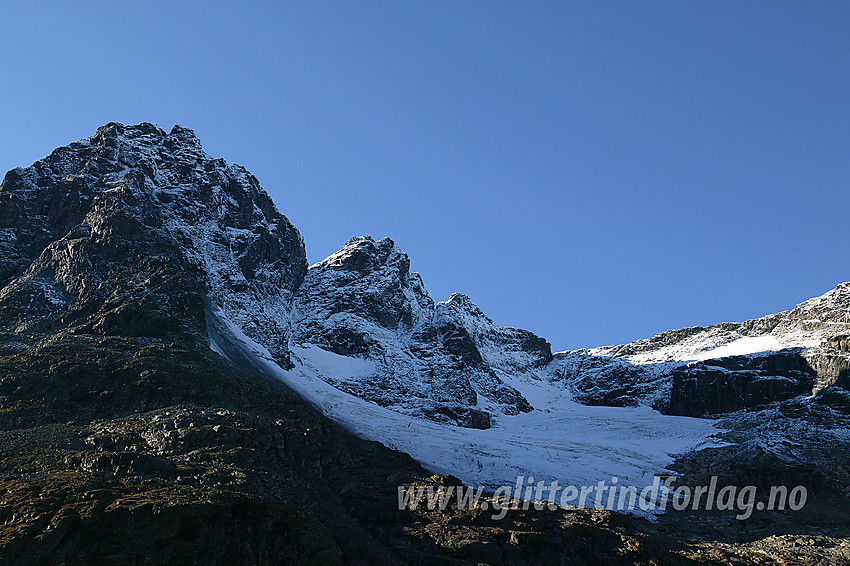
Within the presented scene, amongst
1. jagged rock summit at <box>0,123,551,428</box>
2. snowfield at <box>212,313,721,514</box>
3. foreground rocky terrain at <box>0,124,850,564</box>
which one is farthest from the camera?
jagged rock summit at <box>0,123,551,428</box>

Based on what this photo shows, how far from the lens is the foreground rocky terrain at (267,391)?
57.7 feet

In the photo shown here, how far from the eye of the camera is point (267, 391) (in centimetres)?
4038

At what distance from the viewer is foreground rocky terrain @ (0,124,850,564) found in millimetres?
17578

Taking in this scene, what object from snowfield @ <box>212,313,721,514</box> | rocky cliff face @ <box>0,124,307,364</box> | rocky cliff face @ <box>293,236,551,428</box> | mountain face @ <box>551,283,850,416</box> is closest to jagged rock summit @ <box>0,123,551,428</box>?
rocky cliff face @ <box>0,124,307,364</box>

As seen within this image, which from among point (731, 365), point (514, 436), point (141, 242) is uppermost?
point (731, 365)

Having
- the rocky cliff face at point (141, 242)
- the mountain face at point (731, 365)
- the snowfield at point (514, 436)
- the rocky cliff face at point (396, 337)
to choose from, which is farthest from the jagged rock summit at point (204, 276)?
the mountain face at point (731, 365)

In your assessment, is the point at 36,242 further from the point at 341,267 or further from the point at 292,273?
the point at 341,267

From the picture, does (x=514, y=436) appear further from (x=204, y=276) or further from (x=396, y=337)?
(x=204, y=276)

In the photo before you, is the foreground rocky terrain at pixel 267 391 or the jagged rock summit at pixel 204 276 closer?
the foreground rocky terrain at pixel 267 391

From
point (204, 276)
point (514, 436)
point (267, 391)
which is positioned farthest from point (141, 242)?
point (514, 436)

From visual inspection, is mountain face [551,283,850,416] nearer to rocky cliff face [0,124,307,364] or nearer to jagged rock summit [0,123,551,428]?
jagged rock summit [0,123,551,428]

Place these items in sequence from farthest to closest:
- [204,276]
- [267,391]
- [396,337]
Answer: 1. [396,337]
2. [204,276]
3. [267,391]

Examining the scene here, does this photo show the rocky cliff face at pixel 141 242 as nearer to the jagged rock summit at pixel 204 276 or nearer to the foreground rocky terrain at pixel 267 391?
the jagged rock summit at pixel 204 276

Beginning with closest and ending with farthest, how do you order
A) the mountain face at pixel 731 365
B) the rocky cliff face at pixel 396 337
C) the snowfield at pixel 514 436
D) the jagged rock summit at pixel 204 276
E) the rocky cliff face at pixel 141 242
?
the snowfield at pixel 514 436, the rocky cliff face at pixel 141 242, the jagged rock summit at pixel 204 276, the rocky cliff face at pixel 396 337, the mountain face at pixel 731 365
